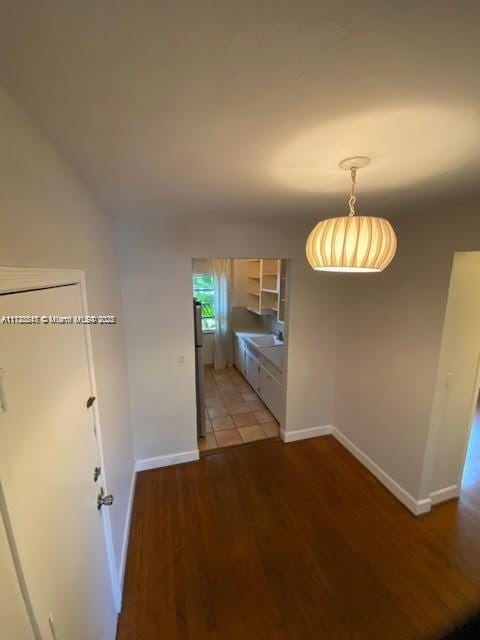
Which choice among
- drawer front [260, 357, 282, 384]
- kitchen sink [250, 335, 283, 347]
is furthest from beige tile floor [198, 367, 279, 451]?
kitchen sink [250, 335, 283, 347]

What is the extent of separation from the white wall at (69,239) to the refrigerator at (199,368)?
2.62ft

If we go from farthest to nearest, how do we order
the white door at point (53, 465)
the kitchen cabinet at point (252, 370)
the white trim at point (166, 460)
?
1. the kitchen cabinet at point (252, 370)
2. the white trim at point (166, 460)
3. the white door at point (53, 465)

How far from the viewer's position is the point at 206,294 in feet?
16.8

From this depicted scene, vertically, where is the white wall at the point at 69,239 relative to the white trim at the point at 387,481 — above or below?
above

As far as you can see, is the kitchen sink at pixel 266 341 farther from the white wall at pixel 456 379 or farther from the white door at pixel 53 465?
the white door at pixel 53 465

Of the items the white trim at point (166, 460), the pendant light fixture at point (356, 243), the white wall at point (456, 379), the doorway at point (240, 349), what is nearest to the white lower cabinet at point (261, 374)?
the doorway at point (240, 349)

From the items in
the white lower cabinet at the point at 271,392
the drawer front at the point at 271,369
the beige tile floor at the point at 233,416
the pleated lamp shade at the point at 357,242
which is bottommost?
the beige tile floor at the point at 233,416

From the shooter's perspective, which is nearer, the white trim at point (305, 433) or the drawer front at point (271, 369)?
the white trim at point (305, 433)

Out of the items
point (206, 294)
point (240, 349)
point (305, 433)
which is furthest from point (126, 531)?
point (206, 294)

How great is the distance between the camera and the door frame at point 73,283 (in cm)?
67

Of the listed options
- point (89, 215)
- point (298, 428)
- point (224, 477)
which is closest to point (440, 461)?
point (298, 428)

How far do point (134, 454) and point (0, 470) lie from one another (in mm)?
2344

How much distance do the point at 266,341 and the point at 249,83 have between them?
4.00 metres

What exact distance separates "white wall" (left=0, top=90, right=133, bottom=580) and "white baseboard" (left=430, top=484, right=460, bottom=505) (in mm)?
2539
